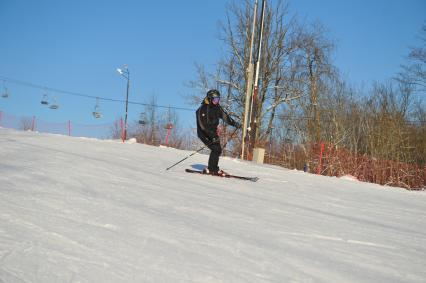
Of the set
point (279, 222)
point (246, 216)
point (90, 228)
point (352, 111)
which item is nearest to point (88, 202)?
point (90, 228)

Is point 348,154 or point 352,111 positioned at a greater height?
point 352,111

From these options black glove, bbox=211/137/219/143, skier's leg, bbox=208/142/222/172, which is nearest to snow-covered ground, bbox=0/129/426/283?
skier's leg, bbox=208/142/222/172

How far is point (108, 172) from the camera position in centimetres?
708

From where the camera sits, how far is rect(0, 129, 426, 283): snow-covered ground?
278 centimetres

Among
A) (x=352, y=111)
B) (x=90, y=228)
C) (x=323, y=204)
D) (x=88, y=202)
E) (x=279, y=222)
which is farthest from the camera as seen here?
(x=352, y=111)

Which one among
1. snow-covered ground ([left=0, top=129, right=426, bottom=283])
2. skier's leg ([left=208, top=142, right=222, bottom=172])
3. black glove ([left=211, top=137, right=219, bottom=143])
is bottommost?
snow-covered ground ([left=0, top=129, right=426, bottom=283])

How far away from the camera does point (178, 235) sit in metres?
3.64

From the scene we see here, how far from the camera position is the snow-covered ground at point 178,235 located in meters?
2.78

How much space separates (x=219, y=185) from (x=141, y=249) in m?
4.69

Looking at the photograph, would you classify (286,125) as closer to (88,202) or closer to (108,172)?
(108,172)

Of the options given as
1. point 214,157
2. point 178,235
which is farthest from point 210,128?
point 178,235

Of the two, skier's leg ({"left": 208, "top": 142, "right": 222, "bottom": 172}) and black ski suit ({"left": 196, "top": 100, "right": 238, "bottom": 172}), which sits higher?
black ski suit ({"left": 196, "top": 100, "right": 238, "bottom": 172})

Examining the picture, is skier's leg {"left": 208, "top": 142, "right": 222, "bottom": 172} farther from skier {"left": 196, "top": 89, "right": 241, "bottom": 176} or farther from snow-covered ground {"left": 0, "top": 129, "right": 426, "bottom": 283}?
snow-covered ground {"left": 0, "top": 129, "right": 426, "bottom": 283}

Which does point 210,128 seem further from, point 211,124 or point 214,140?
point 214,140
